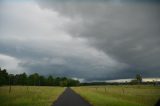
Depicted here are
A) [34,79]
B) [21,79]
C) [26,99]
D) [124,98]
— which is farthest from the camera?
[34,79]

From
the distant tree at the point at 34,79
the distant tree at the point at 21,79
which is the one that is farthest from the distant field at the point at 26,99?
the distant tree at the point at 34,79

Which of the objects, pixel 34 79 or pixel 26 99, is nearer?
pixel 26 99

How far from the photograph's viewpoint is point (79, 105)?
70.0 feet

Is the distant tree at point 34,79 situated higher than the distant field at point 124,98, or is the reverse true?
the distant tree at point 34,79

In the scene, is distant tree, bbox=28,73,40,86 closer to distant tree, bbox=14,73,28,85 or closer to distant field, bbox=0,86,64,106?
distant tree, bbox=14,73,28,85

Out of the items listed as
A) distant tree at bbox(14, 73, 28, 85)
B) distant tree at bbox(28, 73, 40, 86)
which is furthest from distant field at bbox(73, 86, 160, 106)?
distant tree at bbox(28, 73, 40, 86)

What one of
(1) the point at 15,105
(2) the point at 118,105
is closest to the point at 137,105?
(2) the point at 118,105

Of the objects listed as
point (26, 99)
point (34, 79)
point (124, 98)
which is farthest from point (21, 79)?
point (124, 98)

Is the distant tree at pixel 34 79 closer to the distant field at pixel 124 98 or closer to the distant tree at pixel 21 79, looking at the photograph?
the distant tree at pixel 21 79

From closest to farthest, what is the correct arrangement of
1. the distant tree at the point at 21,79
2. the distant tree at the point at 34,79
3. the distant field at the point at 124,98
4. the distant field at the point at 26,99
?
1. the distant field at the point at 26,99
2. the distant field at the point at 124,98
3. the distant tree at the point at 21,79
4. the distant tree at the point at 34,79

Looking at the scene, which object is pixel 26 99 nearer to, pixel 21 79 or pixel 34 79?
pixel 21 79

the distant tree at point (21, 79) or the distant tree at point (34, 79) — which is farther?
the distant tree at point (34, 79)

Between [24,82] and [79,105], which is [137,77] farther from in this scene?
[79,105]

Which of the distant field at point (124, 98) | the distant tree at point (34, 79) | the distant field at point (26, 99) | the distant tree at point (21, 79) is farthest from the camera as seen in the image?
the distant tree at point (34, 79)
